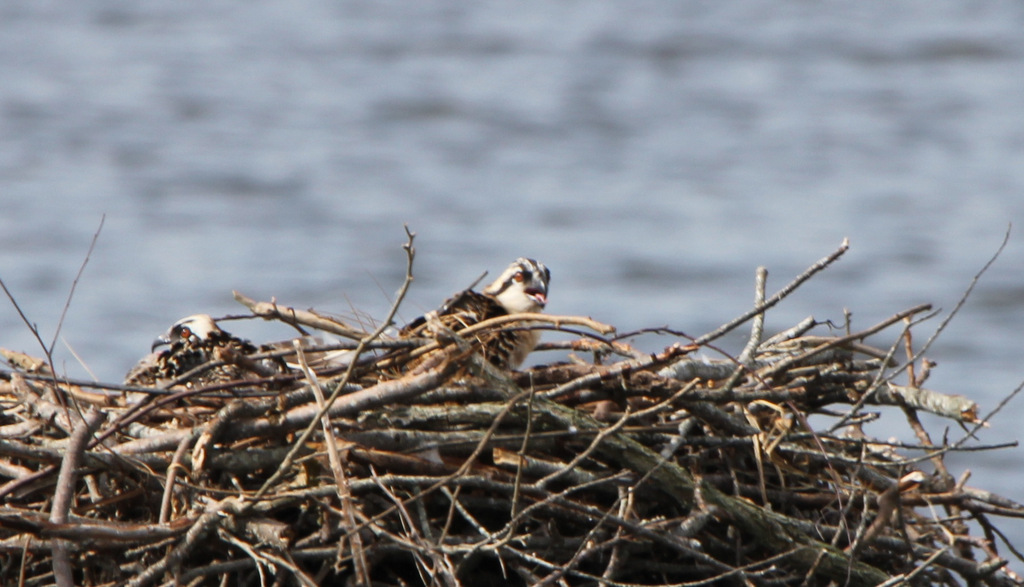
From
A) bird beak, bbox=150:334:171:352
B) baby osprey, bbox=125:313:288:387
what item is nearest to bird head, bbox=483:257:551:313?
baby osprey, bbox=125:313:288:387

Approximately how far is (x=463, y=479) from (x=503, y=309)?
143 centimetres

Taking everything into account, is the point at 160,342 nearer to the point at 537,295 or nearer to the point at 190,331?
the point at 190,331

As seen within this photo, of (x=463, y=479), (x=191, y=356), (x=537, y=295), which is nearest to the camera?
(x=463, y=479)

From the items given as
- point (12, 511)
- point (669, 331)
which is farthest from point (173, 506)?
point (669, 331)

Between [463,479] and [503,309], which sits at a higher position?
[503,309]

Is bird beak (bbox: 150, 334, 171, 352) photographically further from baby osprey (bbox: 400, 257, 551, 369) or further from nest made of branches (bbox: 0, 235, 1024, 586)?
baby osprey (bbox: 400, 257, 551, 369)

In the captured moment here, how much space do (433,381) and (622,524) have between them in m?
0.64

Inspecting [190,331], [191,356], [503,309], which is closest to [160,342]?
[190,331]

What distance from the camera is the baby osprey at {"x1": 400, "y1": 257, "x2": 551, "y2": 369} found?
451 cm

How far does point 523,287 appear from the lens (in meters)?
5.45

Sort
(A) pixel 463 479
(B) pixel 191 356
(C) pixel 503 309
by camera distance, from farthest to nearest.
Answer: (C) pixel 503 309
(B) pixel 191 356
(A) pixel 463 479

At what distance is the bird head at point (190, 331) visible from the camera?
5113 mm

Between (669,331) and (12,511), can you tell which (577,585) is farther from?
(12,511)

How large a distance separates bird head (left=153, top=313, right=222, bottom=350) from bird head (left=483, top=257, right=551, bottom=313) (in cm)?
112
